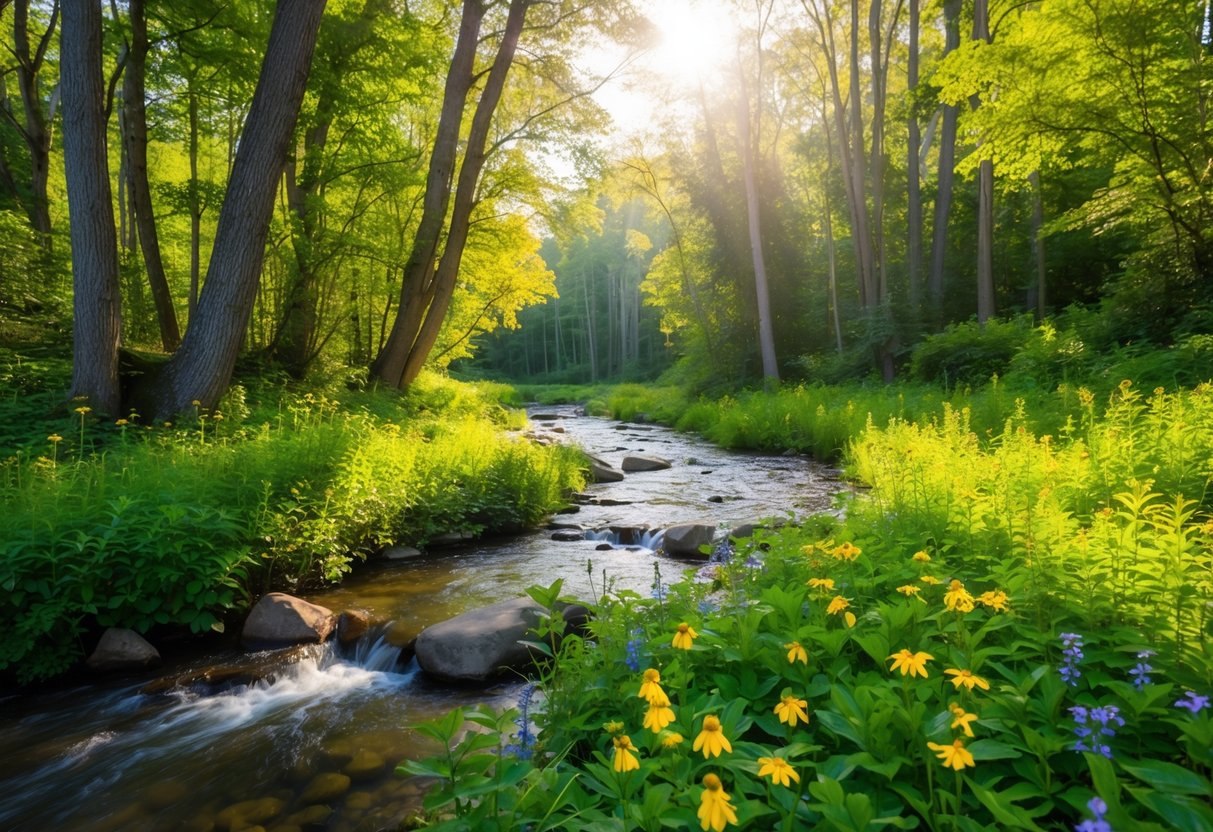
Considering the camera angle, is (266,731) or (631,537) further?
(631,537)

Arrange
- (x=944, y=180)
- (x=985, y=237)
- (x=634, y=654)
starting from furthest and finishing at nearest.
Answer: (x=944, y=180) → (x=985, y=237) → (x=634, y=654)

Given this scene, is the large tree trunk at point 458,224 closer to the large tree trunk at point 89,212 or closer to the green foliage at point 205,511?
the green foliage at point 205,511

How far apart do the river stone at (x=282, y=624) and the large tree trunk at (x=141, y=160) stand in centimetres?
674

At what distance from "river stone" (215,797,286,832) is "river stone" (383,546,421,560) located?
10.6 feet

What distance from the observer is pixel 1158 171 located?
7988 mm

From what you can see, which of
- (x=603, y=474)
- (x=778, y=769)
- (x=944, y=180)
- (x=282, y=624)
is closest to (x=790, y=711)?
(x=778, y=769)

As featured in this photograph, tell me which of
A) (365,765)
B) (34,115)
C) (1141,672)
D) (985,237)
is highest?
(34,115)

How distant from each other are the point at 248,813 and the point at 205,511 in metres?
2.12

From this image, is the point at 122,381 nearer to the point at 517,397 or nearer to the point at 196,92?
the point at 196,92

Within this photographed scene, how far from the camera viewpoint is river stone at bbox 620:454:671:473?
11.1 m

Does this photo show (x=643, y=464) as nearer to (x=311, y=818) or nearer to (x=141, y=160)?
(x=311, y=818)

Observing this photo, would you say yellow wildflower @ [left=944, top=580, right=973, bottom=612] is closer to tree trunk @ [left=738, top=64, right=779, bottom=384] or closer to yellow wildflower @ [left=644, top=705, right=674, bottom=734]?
yellow wildflower @ [left=644, top=705, right=674, bottom=734]

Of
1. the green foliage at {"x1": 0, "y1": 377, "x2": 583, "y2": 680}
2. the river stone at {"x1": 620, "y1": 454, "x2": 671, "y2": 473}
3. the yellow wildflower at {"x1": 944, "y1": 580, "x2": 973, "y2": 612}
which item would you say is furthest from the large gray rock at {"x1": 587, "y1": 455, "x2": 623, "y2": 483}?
the yellow wildflower at {"x1": 944, "y1": 580, "x2": 973, "y2": 612}

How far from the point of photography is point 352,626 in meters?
4.41
